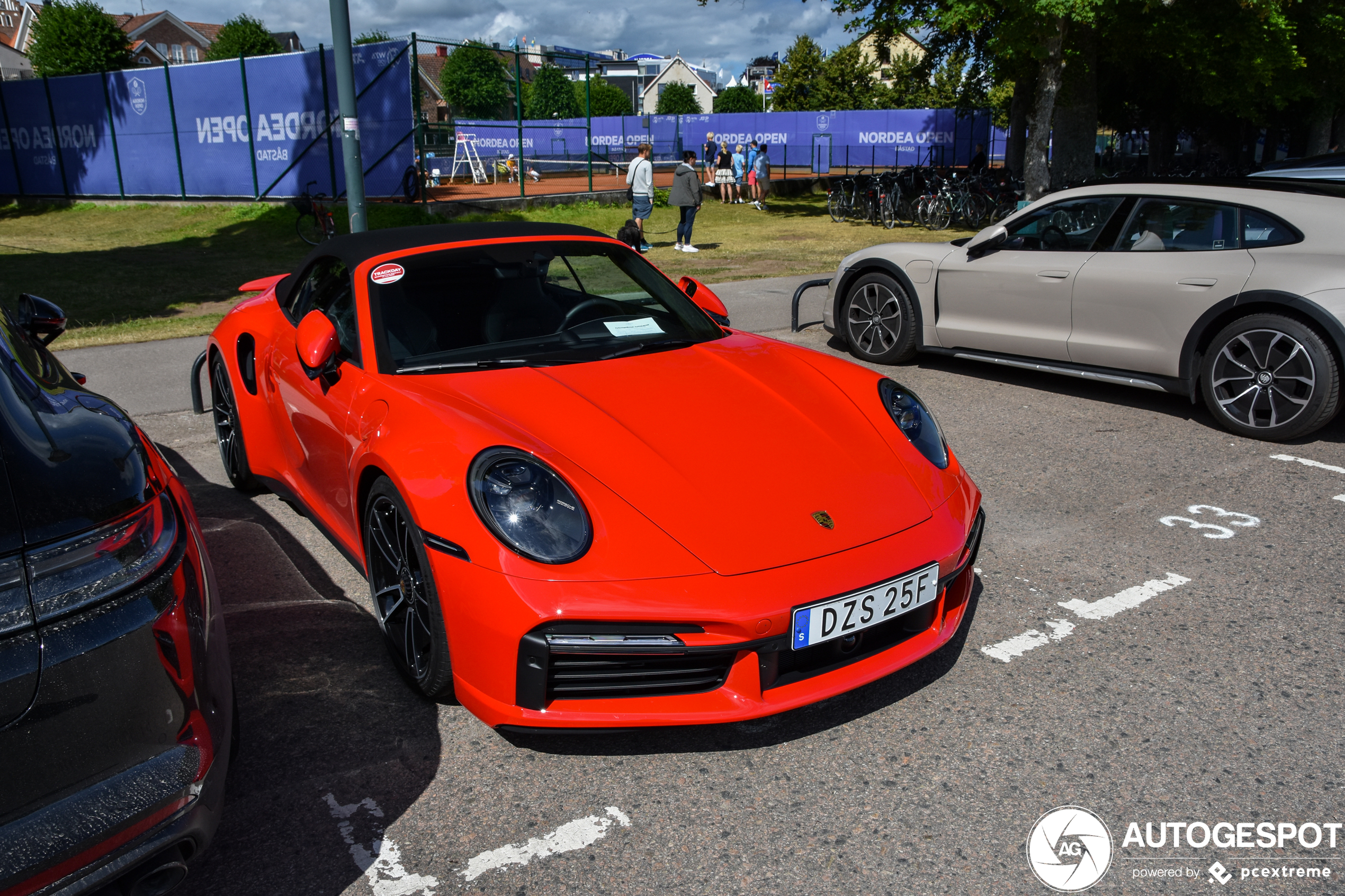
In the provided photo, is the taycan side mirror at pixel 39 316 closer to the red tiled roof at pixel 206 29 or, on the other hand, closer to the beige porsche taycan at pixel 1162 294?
the beige porsche taycan at pixel 1162 294

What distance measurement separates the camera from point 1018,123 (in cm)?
2861

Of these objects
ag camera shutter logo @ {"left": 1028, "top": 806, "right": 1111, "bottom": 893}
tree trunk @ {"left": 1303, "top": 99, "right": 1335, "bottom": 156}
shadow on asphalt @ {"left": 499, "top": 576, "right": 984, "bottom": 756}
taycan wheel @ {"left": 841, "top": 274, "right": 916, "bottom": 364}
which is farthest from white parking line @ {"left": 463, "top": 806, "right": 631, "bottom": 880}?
tree trunk @ {"left": 1303, "top": 99, "right": 1335, "bottom": 156}

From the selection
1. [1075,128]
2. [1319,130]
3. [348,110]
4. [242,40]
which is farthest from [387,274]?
[242,40]

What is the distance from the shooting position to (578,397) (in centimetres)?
318

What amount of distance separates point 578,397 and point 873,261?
5.03 m

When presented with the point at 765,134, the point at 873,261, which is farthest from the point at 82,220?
the point at 765,134

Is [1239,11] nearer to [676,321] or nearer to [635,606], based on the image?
[676,321]

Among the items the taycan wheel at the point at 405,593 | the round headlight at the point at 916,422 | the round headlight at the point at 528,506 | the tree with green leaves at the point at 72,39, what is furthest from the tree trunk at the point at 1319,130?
the tree with green leaves at the point at 72,39

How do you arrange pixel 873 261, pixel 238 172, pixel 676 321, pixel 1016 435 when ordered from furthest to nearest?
pixel 238 172, pixel 873 261, pixel 1016 435, pixel 676 321

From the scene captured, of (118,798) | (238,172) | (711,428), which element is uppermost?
(238,172)

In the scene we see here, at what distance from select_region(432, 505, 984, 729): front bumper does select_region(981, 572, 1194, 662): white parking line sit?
0.91 metres

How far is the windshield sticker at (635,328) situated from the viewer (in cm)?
384

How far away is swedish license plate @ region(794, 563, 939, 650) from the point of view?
2.53 meters

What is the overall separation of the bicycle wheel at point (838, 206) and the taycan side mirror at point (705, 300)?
20.1 m
